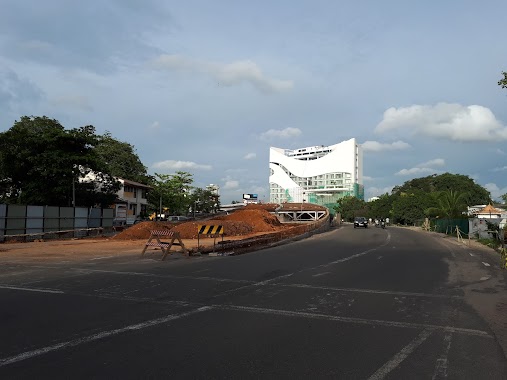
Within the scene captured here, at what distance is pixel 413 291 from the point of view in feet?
35.3

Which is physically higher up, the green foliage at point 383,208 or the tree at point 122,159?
the tree at point 122,159

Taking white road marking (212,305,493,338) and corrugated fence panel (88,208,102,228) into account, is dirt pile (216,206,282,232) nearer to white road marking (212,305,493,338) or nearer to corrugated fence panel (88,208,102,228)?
corrugated fence panel (88,208,102,228)

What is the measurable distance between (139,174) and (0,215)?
44606 mm

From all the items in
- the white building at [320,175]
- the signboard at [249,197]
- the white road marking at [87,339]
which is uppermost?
the white building at [320,175]

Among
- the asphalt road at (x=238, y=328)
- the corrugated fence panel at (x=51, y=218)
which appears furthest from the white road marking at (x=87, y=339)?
the corrugated fence panel at (x=51, y=218)

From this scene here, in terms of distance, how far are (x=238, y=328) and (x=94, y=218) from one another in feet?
107

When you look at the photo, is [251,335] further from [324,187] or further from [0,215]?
[324,187]

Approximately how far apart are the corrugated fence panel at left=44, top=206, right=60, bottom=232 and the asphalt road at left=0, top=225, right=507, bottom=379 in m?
19.5

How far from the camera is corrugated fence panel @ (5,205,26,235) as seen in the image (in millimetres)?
27939

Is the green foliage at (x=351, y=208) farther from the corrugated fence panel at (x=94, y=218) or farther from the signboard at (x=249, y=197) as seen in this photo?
the corrugated fence panel at (x=94, y=218)

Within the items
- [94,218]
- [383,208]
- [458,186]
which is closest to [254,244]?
[94,218]

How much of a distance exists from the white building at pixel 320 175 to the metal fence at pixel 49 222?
431 feet

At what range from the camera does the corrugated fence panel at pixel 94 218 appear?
36281mm

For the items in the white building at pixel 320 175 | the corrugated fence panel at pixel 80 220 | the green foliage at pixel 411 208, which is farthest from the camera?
the white building at pixel 320 175
